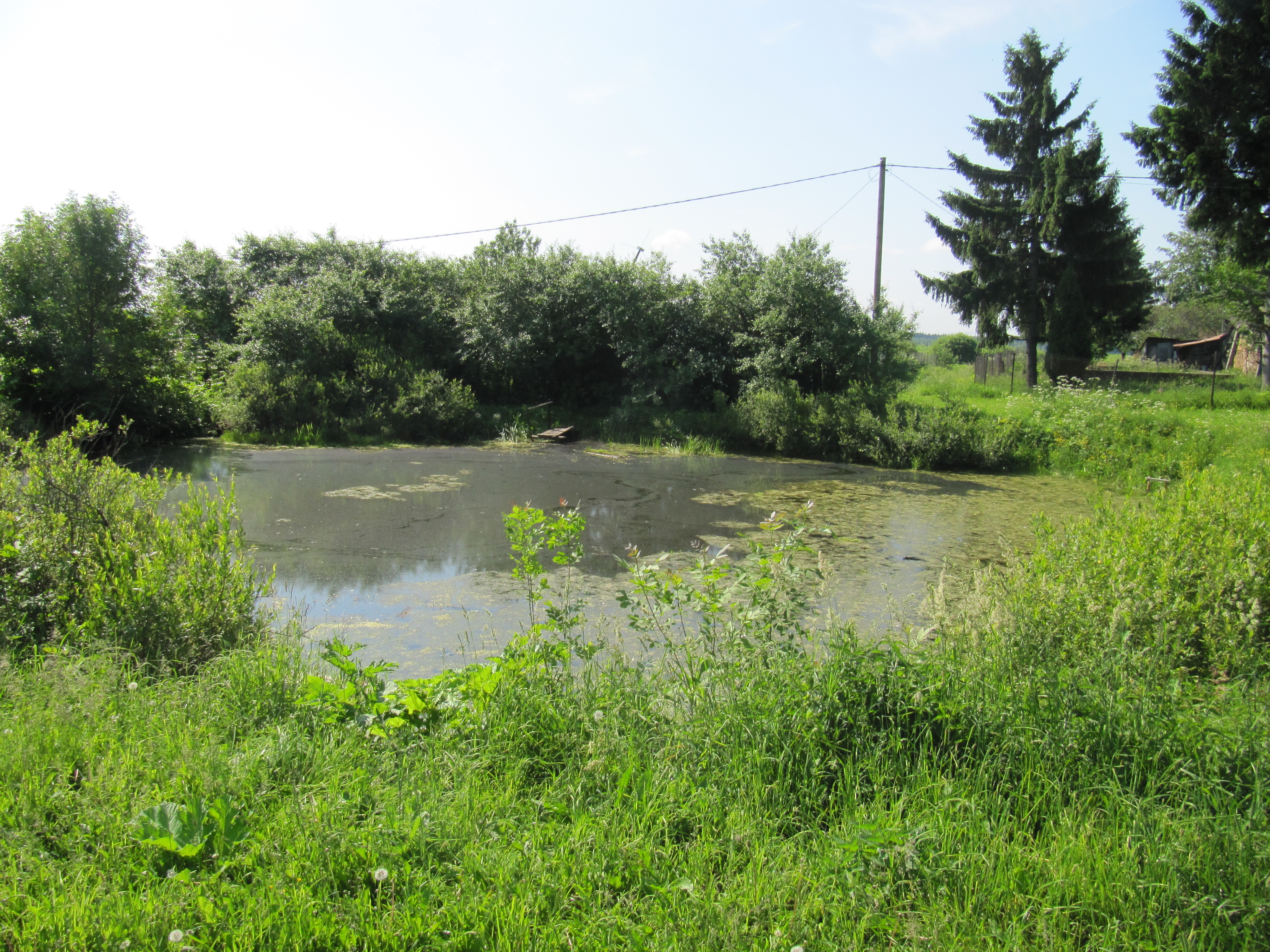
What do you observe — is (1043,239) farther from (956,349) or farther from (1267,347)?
(956,349)

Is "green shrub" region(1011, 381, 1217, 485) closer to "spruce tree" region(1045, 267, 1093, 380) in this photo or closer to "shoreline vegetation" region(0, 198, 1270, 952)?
"spruce tree" region(1045, 267, 1093, 380)

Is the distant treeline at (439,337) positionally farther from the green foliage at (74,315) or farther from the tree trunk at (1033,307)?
the tree trunk at (1033,307)

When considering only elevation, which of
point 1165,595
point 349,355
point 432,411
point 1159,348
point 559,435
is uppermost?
point 1159,348

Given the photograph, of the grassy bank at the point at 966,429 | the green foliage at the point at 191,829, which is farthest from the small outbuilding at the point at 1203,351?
the green foliage at the point at 191,829

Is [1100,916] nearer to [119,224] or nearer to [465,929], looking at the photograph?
[465,929]

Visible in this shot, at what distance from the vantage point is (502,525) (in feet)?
31.6

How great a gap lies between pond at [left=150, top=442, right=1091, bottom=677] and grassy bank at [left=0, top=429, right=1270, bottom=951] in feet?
3.44

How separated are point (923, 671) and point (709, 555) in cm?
470

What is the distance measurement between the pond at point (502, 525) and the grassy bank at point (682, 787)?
105cm

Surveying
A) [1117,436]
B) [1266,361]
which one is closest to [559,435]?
[1117,436]

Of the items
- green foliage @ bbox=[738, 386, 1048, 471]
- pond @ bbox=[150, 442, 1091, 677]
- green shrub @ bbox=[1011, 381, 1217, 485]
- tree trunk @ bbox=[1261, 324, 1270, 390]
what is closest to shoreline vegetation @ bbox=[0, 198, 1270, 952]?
pond @ bbox=[150, 442, 1091, 677]

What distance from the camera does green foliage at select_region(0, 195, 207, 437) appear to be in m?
13.8

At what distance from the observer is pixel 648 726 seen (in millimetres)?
3410

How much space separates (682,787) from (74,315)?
16.0 m
